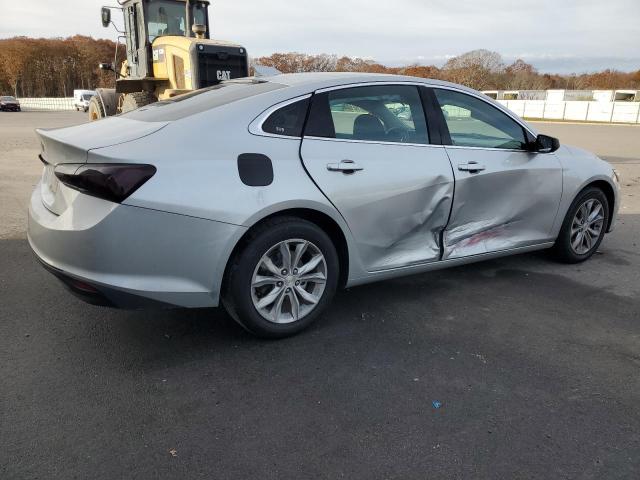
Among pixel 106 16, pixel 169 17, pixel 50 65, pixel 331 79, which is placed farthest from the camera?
pixel 50 65

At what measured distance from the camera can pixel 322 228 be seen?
11.5 ft

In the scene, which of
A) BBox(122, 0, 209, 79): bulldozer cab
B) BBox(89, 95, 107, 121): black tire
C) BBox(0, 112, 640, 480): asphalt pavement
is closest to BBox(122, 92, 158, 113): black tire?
BBox(122, 0, 209, 79): bulldozer cab

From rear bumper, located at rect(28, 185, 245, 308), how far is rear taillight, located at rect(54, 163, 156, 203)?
47 millimetres

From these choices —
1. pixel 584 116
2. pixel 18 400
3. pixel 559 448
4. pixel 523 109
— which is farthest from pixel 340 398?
pixel 523 109

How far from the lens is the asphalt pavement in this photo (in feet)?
7.68

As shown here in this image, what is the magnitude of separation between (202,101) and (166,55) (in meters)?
7.54

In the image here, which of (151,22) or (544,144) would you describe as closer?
(544,144)

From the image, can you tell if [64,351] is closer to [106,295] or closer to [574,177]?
[106,295]

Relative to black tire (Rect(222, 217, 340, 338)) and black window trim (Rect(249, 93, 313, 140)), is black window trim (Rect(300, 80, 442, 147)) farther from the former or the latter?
black tire (Rect(222, 217, 340, 338))

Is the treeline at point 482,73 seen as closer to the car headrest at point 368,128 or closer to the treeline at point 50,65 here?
the treeline at point 50,65

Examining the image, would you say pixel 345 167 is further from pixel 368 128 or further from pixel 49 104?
pixel 49 104

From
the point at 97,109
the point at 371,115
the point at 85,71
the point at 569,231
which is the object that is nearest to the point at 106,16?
the point at 97,109

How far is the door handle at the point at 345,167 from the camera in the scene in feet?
11.1

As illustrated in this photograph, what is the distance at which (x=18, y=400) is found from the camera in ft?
8.93
